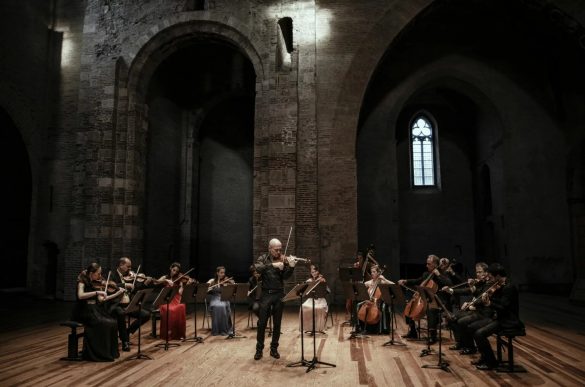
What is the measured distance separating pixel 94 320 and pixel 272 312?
2.61 meters

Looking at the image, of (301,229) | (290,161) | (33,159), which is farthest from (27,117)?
(301,229)

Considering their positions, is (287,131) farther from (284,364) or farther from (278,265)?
(284,364)

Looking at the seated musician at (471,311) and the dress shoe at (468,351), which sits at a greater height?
the seated musician at (471,311)

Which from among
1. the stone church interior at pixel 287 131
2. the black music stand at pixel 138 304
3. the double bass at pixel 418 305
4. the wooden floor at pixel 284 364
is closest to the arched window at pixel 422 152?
the stone church interior at pixel 287 131

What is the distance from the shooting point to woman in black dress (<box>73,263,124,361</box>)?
632cm

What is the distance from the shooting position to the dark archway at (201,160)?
53.3 feet

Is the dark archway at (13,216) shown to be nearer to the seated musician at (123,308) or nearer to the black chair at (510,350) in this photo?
the seated musician at (123,308)

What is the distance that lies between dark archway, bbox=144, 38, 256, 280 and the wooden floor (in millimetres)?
7997

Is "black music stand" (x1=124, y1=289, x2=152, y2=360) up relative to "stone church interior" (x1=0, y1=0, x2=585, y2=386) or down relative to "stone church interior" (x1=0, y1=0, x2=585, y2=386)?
down

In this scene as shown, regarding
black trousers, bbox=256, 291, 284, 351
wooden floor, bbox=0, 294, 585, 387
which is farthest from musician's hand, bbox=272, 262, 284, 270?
wooden floor, bbox=0, 294, 585, 387

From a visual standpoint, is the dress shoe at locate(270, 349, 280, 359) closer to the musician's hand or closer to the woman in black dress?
the musician's hand

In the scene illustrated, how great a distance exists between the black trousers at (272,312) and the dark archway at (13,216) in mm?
12968

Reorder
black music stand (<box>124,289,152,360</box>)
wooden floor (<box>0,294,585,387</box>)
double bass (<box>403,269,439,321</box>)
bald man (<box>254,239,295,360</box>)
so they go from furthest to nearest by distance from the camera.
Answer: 1. double bass (<box>403,269,439,321</box>)
2. bald man (<box>254,239,295,360</box>)
3. black music stand (<box>124,289,152,360</box>)
4. wooden floor (<box>0,294,585,387</box>)

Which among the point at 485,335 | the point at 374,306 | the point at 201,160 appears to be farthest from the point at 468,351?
the point at 201,160
